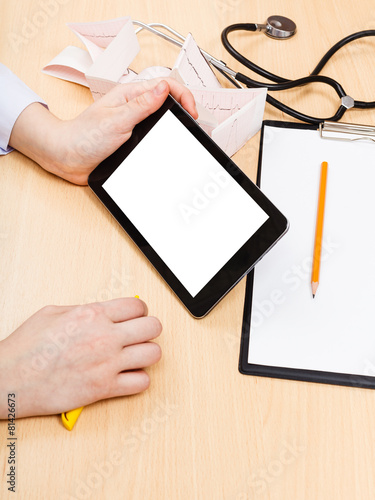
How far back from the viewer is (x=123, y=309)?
0.53 meters

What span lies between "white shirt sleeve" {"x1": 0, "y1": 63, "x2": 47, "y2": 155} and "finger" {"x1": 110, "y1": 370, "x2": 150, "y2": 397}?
0.42 m

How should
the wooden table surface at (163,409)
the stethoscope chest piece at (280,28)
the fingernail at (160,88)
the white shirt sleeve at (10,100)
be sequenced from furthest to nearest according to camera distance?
the stethoscope chest piece at (280,28), the white shirt sleeve at (10,100), the fingernail at (160,88), the wooden table surface at (163,409)

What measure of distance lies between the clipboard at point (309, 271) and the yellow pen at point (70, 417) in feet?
0.65

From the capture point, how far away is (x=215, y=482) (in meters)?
0.46

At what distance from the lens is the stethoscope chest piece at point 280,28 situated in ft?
2.58

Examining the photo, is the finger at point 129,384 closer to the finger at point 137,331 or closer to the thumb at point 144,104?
the finger at point 137,331

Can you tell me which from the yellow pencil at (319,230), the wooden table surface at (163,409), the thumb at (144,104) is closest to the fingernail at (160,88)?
the thumb at (144,104)

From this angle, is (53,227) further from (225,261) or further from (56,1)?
(56,1)

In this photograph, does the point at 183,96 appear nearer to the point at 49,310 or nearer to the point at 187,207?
the point at 187,207

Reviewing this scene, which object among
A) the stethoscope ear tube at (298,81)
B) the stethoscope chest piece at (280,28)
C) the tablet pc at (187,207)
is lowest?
the tablet pc at (187,207)

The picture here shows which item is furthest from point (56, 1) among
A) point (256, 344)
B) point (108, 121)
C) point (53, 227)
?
point (256, 344)

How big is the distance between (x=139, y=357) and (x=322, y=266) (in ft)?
0.89

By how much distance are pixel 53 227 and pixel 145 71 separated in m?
0.32

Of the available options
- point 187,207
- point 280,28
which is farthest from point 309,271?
point 280,28
